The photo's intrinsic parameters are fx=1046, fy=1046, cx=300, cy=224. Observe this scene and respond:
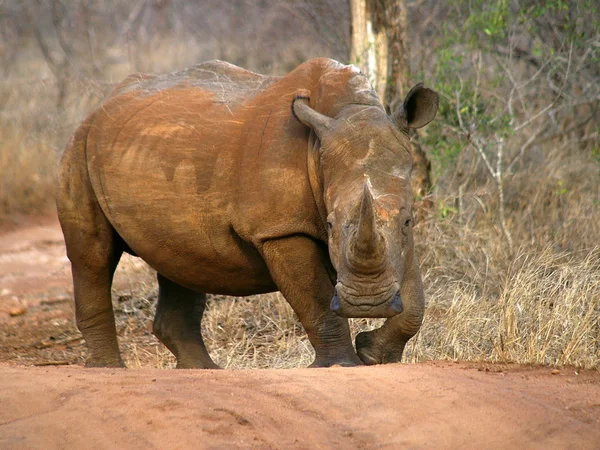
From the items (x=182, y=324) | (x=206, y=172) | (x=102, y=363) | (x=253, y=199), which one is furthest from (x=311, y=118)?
(x=102, y=363)

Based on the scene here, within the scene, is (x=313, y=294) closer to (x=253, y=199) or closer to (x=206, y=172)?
(x=253, y=199)

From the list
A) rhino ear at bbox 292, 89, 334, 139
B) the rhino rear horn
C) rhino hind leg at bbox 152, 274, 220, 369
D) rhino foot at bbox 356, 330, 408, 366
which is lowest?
rhino hind leg at bbox 152, 274, 220, 369

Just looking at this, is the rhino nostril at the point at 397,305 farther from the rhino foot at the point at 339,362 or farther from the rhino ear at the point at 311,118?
the rhino ear at the point at 311,118

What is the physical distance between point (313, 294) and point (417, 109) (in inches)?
44.2

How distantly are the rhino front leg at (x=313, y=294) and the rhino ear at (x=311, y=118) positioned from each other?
0.59 metres

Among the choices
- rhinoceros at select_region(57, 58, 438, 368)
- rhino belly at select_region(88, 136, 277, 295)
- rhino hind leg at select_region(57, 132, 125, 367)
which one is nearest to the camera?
rhinoceros at select_region(57, 58, 438, 368)

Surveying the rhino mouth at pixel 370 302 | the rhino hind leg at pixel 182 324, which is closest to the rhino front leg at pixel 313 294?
the rhino mouth at pixel 370 302

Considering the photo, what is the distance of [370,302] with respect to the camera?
4898mm

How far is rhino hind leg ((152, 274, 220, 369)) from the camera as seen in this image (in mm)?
6941

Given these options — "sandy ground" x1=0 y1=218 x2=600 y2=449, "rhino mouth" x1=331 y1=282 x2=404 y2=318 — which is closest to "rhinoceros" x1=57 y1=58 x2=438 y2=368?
"rhino mouth" x1=331 y1=282 x2=404 y2=318

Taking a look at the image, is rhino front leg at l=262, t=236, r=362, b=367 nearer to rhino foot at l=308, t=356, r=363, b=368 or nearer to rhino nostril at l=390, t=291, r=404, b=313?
rhino foot at l=308, t=356, r=363, b=368

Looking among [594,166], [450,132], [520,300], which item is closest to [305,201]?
[520,300]

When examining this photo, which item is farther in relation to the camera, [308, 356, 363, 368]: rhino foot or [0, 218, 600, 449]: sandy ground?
[308, 356, 363, 368]: rhino foot

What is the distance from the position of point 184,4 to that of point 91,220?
2115 cm
